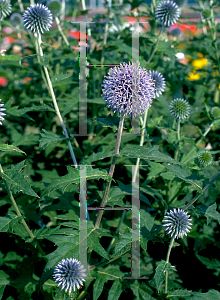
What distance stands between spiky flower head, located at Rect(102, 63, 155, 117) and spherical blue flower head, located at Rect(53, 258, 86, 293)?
0.98m

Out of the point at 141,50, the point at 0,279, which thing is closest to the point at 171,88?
the point at 141,50

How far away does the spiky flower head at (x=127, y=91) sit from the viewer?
6.11ft

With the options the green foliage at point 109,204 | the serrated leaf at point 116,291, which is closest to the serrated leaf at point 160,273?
the green foliage at point 109,204

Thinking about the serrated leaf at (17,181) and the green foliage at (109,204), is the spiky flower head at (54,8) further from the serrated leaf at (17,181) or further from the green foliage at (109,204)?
the serrated leaf at (17,181)

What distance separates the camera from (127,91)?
1.87 meters

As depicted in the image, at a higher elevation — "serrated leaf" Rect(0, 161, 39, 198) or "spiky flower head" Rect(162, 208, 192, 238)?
"serrated leaf" Rect(0, 161, 39, 198)

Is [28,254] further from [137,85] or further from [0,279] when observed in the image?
[137,85]

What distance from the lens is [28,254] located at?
2906 millimetres

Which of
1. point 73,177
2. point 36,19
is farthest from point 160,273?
point 36,19

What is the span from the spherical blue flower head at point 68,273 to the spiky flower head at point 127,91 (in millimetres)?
982

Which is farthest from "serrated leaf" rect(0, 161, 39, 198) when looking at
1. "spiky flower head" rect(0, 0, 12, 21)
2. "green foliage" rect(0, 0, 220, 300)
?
"spiky flower head" rect(0, 0, 12, 21)

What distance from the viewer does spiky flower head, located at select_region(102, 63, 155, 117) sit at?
186 cm

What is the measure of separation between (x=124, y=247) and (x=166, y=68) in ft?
8.29

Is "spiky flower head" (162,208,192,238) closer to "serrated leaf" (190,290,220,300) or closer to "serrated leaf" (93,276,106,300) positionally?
"serrated leaf" (190,290,220,300)
